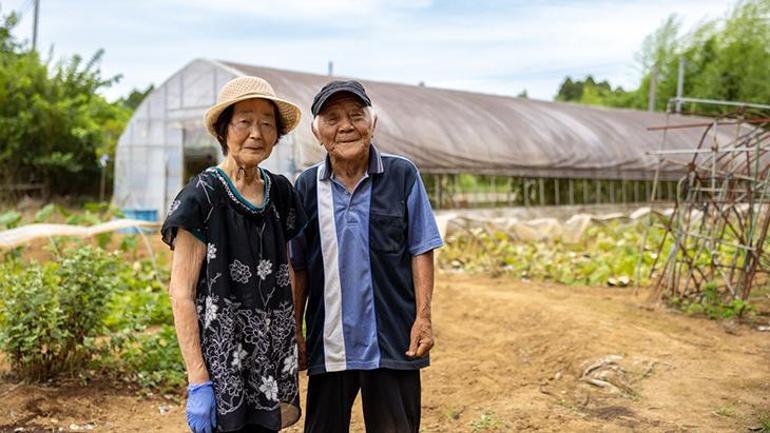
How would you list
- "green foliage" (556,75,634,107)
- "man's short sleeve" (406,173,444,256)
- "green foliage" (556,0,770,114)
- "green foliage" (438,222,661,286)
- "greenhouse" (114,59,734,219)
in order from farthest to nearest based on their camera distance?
"green foliage" (556,75,634,107)
"green foliage" (556,0,770,114)
"greenhouse" (114,59,734,219)
"green foliage" (438,222,661,286)
"man's short sleeve" (406,173,444,256)

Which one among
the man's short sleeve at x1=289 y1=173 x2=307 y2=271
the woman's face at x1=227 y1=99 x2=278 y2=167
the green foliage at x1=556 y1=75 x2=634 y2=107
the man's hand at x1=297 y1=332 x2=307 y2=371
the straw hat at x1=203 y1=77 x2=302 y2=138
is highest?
the green foliage at x1=556 y1=75 x2=634 y2=107

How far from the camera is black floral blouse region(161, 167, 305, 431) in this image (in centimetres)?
223

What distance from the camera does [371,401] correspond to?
2570 millimetres

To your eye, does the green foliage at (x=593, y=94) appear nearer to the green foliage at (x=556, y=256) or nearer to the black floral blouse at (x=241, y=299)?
the green foliage at (x=556, y=256)

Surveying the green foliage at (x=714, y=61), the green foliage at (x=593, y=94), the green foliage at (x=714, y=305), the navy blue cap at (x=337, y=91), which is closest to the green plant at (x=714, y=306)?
the green foliage at (x=714, y=305)

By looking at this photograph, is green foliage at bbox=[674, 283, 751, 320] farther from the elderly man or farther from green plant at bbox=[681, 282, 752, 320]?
the elderly man

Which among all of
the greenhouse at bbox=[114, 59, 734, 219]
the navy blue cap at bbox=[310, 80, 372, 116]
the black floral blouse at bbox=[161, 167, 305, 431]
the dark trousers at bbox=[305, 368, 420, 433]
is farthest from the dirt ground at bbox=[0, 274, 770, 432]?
the greenhouse at bbox=[114, 59, 734, 219]

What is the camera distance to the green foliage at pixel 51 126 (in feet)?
48.9

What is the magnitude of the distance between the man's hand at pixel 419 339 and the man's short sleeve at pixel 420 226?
0.23 metres

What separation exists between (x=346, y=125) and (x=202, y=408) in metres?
0.98

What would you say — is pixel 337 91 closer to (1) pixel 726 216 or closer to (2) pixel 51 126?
(1) pixel 726 216

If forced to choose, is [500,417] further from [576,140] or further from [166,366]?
[576,140]

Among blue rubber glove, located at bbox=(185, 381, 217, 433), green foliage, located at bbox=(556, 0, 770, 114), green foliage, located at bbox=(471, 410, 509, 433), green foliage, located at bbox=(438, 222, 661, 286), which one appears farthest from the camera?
green foliage, located at bbox=(556, 0, 770, 114)

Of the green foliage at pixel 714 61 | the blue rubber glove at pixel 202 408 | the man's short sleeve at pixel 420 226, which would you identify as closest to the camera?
the blue rubber glove at pixel 202 408
